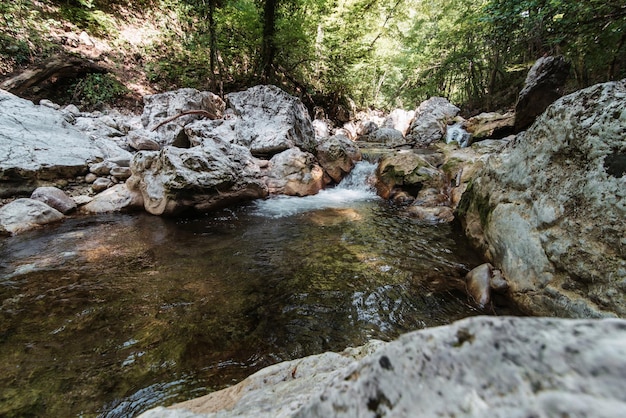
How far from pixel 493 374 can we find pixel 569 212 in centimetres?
283

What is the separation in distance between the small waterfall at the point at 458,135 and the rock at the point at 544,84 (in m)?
2.89

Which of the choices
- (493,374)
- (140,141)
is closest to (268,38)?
(140,141)

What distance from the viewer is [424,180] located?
6977 millimetres

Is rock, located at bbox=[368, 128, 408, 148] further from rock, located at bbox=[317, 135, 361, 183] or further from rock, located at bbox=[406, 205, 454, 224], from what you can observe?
rock, located at bbox=[406, 205, 454, 224]

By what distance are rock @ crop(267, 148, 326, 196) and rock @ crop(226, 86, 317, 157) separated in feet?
2.55

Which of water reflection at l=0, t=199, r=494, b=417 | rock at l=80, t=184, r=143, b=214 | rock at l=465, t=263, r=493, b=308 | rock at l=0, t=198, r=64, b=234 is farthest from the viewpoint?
rock at l=80, t=184, r=143, b=214

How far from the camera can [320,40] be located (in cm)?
1420

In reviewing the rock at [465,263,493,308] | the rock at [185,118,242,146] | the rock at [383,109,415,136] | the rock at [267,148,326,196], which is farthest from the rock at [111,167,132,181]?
the rock at [383,109,415,136]

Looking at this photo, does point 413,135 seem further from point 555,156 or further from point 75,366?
point 75,366

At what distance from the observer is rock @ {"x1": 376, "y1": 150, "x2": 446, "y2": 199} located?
7.00m

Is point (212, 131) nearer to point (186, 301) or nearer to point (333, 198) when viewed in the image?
point (333, 198)

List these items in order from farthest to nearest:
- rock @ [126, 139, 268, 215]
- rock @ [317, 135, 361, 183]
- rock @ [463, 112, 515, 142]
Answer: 1. rock @ [463, 112, 515, 142]
2. rock @ [317, 135, 361, 183]
3. rock @ [126, 139, 268, 215]

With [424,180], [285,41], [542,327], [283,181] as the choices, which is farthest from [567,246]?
[285,41]

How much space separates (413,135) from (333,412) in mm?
17891
